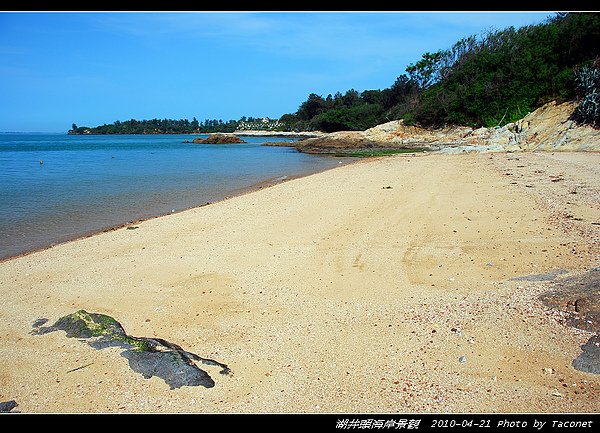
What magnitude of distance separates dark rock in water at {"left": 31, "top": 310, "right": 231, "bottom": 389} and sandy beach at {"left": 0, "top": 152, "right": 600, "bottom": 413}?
A: 0.35 feet

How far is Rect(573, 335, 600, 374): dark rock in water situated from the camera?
337 cm

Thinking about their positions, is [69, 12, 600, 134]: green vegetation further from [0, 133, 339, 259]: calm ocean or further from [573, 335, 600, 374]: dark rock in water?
[573, 335, 600, 374]: dark rock in water

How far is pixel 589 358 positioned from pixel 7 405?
4643 millimetres

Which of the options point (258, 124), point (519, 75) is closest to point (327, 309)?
point (519, 75)

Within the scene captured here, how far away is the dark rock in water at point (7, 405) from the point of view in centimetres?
324

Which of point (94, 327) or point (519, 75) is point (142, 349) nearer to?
point (94, 327)

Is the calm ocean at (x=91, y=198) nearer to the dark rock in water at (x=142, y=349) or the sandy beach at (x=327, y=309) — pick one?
the sandy beach at (x=327, y=309)

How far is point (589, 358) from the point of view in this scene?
3469 millimetres

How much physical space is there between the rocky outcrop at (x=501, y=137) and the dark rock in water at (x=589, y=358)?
19.1m

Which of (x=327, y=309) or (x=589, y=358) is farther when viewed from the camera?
(x=327, y=309)

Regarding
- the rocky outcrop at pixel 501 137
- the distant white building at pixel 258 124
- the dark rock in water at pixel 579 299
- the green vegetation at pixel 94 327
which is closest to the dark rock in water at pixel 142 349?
the green vegetation at pixel 94 327

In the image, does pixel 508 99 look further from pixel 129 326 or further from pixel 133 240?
pixel 129 326

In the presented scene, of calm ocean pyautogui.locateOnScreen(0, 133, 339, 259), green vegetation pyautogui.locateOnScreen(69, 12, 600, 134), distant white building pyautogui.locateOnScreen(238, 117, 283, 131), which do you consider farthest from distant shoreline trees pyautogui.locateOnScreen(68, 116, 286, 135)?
calm ocean pyautogui.locateOnScreen(0, 133, 339, 259)
